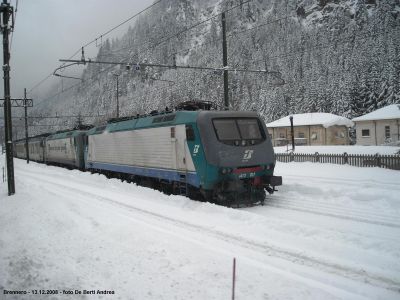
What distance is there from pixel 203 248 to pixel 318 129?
149 ft

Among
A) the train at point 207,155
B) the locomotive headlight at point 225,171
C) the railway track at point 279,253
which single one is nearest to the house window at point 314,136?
the train at point 207,155

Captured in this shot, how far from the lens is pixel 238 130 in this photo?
12445 mm

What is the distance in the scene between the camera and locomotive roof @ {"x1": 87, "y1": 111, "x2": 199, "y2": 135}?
1242 centimetres

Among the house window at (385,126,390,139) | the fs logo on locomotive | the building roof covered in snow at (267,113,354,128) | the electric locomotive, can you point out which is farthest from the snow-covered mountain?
the house window at (385,126,390,139)

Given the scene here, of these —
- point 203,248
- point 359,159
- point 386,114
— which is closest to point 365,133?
point 386,114

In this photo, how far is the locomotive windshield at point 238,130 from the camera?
39.3 ft

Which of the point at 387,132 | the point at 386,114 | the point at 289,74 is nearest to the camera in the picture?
the point at 386,114

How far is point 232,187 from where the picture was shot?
37.4ft

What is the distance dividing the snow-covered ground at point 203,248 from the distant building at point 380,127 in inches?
1355

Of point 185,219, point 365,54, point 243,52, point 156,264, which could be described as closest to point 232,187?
point 185,219

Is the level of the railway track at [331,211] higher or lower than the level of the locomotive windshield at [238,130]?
lower

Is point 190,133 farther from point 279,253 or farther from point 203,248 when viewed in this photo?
point 279,253

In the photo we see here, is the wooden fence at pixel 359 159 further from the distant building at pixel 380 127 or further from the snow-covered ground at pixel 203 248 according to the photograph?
the distant building at pixel 380 127

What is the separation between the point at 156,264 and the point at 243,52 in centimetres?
11791
